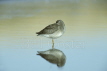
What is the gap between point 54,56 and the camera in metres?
2.00

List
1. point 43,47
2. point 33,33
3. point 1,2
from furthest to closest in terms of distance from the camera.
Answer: point 1,2, point 33,33, point 43,47

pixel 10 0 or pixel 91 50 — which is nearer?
pixel 91 50

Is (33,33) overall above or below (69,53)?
above

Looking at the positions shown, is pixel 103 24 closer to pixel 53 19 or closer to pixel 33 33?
pixel 53 19

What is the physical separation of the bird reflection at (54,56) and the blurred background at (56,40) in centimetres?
5

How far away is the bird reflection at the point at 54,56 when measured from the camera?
1.88 m

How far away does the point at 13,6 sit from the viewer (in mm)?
4492

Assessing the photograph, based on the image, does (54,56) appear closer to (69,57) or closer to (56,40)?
(69,57)

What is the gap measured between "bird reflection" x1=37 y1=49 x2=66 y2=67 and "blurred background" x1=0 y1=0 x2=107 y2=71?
45 mm

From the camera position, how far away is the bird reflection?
1879 mm

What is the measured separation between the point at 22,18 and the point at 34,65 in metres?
1.76

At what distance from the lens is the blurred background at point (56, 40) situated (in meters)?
1.88

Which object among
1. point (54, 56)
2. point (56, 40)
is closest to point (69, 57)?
point (54, 56)

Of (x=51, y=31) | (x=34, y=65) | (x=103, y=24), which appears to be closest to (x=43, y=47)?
(x=51, y=31)
